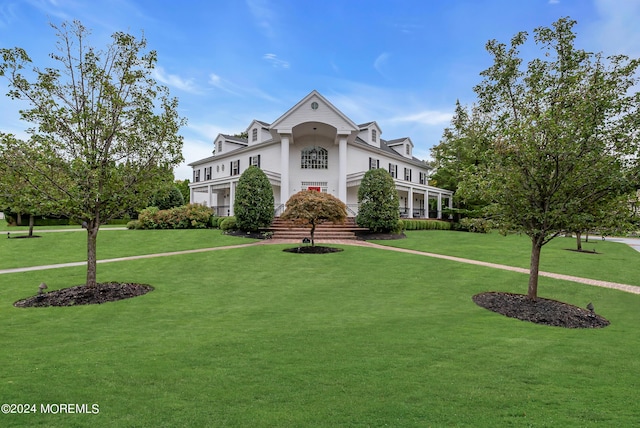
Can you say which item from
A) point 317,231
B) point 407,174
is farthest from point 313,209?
point 407,174

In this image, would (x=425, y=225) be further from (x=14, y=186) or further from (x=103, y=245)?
(x=14, y=186)

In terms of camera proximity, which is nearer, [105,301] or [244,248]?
[105,301]

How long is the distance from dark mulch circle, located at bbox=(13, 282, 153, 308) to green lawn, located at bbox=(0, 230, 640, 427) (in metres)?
0.46

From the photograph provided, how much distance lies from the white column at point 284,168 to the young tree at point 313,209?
9326mm

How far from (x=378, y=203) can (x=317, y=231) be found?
4.64m

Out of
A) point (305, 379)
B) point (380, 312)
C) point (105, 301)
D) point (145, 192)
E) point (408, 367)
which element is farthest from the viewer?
point (145, 192)

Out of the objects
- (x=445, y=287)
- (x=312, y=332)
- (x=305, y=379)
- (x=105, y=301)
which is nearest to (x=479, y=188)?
(x=445, y=287)

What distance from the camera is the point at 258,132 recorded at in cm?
3084

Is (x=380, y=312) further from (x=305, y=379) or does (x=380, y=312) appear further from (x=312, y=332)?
(x=305, y=379)

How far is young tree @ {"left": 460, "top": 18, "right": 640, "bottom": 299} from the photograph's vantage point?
24.7 feet

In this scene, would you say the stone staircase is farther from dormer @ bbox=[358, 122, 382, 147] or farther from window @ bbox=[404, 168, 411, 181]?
window @ bbox=[404, 168, 411, 181]

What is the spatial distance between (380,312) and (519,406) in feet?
13.8

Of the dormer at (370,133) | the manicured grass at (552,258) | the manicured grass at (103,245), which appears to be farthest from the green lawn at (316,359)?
the dormer at (370,133)

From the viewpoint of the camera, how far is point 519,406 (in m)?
3.60
